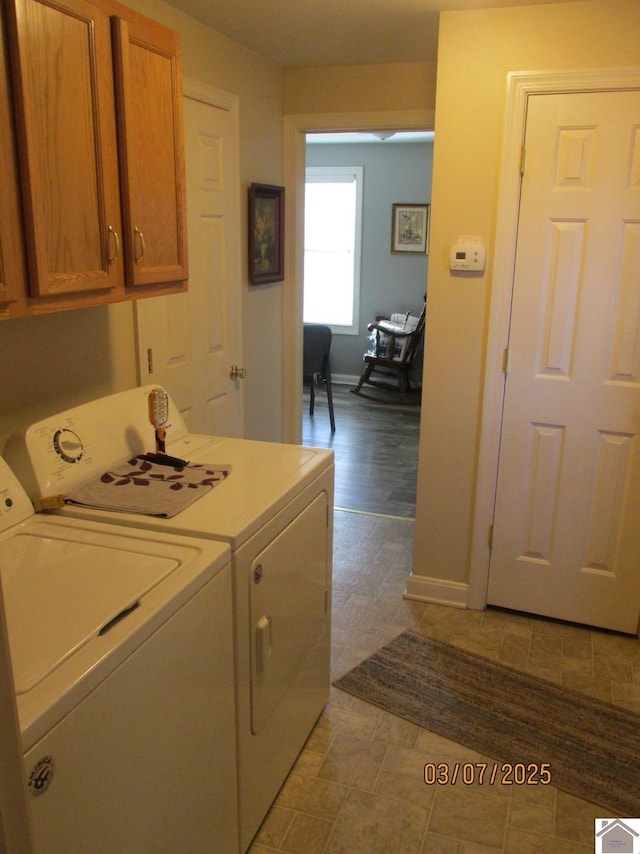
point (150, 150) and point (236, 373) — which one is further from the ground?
point (150, 150)

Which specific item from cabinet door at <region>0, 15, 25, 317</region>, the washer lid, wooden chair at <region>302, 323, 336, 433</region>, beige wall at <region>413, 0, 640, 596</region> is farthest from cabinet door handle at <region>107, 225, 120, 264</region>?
wooden chair at <region>302, 323, 336, 433</region>

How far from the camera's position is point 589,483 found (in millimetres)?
2795

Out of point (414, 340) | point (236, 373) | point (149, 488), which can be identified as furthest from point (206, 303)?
point (414, 340)

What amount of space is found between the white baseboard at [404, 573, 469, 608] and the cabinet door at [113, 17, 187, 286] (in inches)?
68.7

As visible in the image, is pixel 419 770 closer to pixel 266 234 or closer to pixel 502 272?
pixel 502 272

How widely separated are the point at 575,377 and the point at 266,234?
164cm

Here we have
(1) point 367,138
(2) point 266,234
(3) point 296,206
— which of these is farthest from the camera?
(1) point 367,138

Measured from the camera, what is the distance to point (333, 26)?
2.75m

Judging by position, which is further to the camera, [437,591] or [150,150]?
[437,591]

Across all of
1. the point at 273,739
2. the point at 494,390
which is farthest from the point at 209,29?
the point at 273,739

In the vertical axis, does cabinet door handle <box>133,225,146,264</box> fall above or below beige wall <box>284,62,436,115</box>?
below

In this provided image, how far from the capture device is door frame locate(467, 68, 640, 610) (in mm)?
2477

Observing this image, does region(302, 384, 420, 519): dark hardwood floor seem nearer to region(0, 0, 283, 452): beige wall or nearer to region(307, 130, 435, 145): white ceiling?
region(0, 0, 283, 452): beige wall
